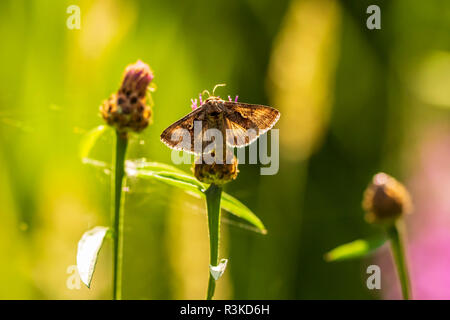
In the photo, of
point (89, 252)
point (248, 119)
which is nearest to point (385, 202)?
point (248, 119)

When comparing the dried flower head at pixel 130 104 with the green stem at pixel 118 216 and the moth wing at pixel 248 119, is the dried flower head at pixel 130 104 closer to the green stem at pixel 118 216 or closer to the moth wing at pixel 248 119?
Answer: the green stem at pixel 118 216

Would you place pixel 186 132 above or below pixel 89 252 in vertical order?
above

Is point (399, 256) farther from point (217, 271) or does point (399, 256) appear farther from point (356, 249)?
point (217, 271)

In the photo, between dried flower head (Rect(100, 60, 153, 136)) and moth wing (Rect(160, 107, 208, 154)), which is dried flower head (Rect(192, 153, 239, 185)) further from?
dried flower head (Rect(100, 60, 153, 136))

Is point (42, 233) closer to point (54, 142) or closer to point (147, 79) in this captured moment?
point (54, 142)

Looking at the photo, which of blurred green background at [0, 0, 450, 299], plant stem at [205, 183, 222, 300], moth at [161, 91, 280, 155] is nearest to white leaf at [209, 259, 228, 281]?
plant stem at [205, 183, 222, 300]
